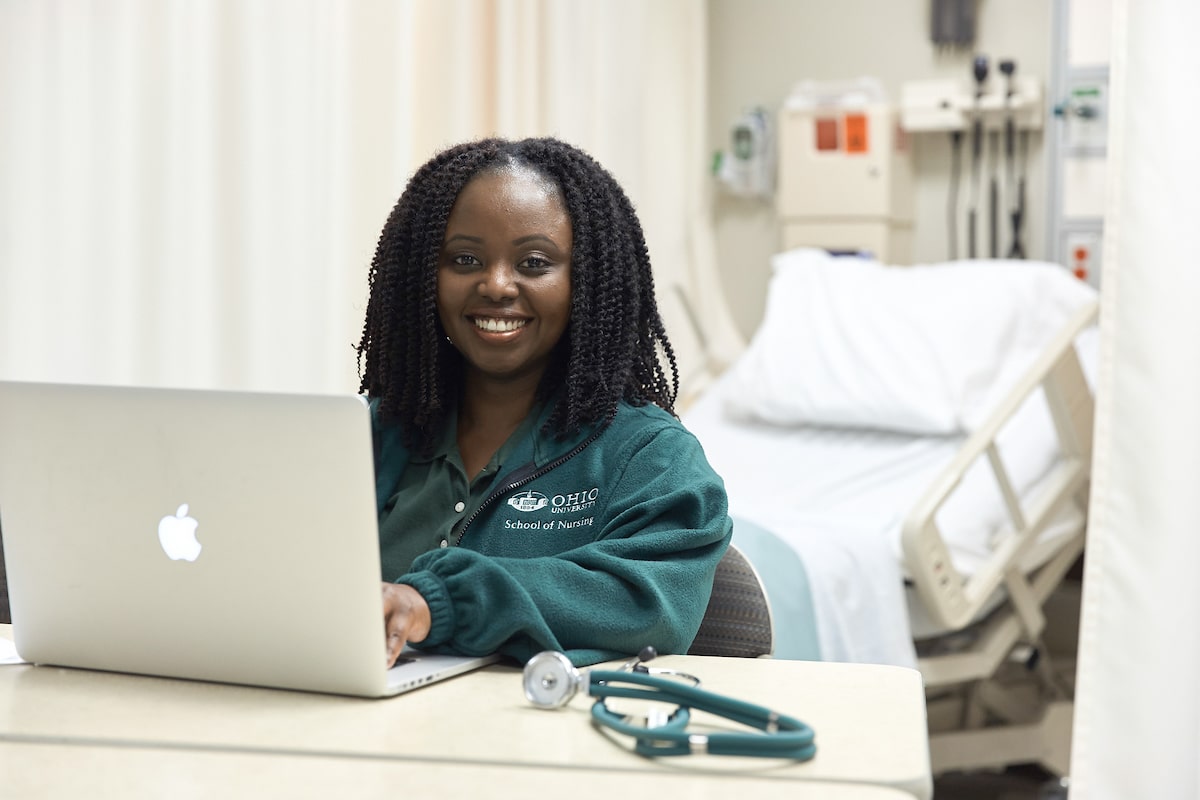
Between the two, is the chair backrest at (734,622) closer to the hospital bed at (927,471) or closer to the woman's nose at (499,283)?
the woman's nose at (499,283)

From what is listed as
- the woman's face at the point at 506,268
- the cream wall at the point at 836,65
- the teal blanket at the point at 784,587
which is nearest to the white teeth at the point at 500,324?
the woman's face at the point at 506,268

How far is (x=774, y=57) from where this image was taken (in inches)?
154

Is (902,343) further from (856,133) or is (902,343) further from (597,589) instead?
(597,589)

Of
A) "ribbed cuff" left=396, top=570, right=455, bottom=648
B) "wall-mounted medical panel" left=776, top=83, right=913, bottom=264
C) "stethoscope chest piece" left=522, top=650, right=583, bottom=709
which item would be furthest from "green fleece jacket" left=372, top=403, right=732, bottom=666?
"wall-mounted medical panel" left=776, top=83, right=913, bottom=264

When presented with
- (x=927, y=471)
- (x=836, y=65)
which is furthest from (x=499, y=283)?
(x=836, y=65)

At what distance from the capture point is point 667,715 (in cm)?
94

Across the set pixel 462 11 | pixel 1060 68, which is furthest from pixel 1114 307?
pixel 1060 68

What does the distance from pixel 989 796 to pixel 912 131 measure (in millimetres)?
1810

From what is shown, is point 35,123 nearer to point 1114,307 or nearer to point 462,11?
point 462,11

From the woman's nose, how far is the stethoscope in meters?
0.44

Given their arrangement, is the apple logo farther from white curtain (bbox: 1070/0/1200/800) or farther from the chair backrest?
white curtain (bbox: 1070/0/1200/800)

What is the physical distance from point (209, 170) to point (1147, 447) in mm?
1460

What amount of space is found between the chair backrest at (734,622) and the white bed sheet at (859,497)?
87cm

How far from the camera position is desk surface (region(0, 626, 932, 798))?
861 mm
